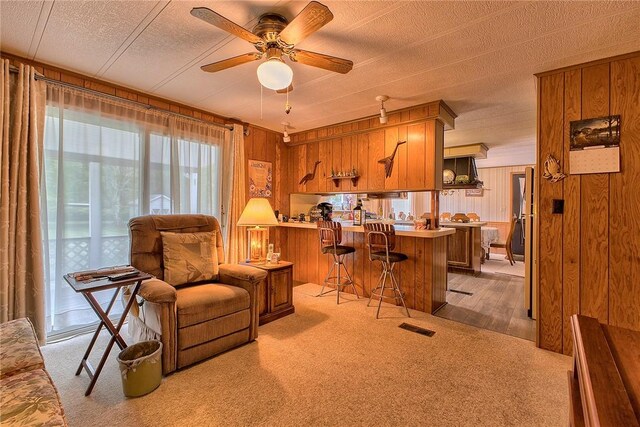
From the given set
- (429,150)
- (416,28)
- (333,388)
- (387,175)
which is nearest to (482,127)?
(429,150)

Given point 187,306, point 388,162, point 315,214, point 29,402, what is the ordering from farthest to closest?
point 315,214 → point 388,162 → point 187,306 → point 29,402

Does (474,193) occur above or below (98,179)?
above

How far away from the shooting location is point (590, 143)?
2266mm

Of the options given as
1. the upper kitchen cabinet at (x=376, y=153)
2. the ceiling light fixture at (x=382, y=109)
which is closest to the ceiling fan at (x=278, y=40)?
the ceiling light fixture at (x=382, y=109)

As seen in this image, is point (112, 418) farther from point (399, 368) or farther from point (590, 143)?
point (590, 143)

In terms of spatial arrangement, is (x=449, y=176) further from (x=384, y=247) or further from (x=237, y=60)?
(x=237, y=60)

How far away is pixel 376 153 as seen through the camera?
392 cm

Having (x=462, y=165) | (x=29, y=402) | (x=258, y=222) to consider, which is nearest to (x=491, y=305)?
(x=258, y=222)

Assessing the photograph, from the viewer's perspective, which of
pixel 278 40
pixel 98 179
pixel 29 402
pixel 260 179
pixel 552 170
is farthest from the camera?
pixel 260 179

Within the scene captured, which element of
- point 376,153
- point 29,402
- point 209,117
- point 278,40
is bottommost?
point 29,402

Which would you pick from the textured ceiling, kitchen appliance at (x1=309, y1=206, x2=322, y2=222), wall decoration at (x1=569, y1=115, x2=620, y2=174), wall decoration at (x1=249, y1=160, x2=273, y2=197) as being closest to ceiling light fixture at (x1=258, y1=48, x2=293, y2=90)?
the textured ceiling

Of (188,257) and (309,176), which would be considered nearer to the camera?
(188,257)

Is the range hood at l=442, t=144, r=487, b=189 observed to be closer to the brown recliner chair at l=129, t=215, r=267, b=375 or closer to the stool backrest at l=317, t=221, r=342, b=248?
the stool backrest at l=317, t=221, r=342, b=248

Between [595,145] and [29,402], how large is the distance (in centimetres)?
371
